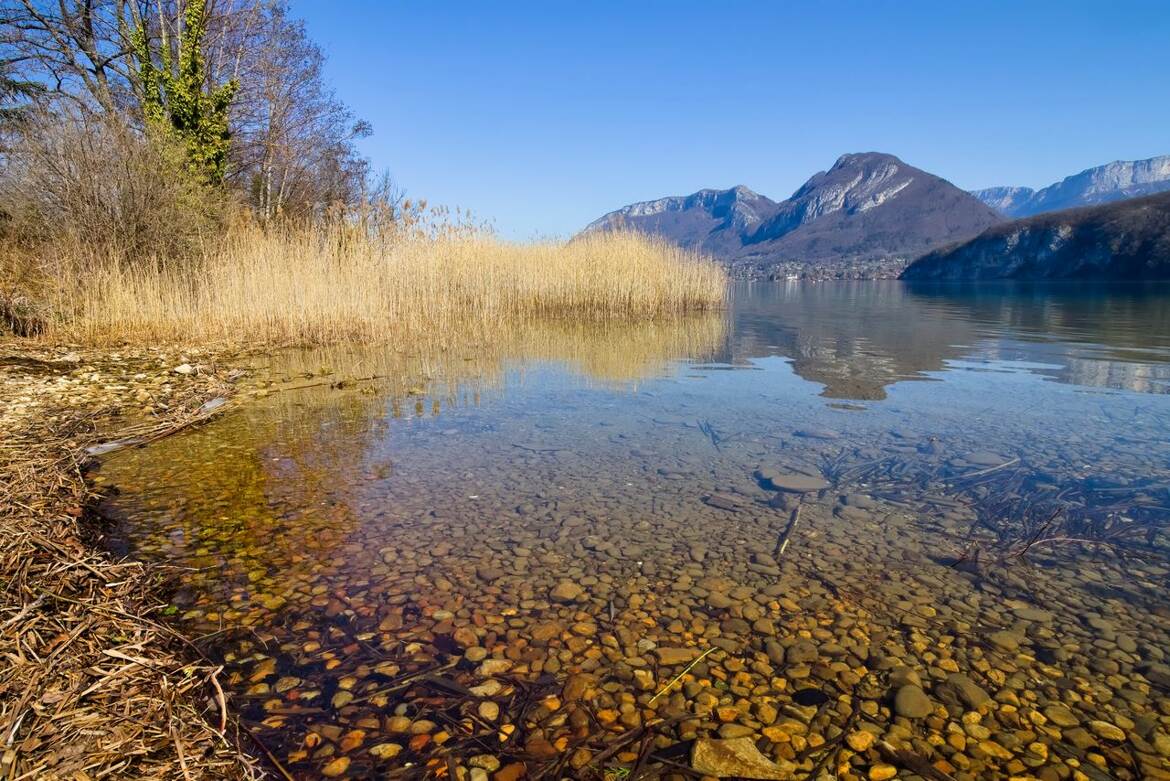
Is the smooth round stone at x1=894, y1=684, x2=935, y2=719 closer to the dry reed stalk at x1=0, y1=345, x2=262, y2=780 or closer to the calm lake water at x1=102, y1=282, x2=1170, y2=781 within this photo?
the calm lake water at x1=102, y1=282, x2=1170, y2=781

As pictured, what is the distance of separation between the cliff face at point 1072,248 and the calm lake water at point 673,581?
242ft

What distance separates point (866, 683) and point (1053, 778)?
52 centimetres

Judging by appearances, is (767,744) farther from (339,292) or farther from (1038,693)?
(339,292)

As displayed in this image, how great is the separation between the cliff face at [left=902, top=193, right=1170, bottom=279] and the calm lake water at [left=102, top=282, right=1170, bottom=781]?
242 ft

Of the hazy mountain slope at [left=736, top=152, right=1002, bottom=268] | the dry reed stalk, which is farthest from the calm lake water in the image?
the hazy mountain slope at [left=736, top=152, right=1002, bottom=268]

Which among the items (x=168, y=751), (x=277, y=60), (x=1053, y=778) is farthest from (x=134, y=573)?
(x=277, y=60)

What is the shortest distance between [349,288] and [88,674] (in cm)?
1075

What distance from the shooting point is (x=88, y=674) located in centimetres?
152

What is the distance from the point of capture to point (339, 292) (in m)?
11.2

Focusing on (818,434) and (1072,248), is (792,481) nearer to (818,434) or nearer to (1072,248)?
(818,434)

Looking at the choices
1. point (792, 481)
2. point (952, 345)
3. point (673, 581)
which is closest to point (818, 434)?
point (792, 481)

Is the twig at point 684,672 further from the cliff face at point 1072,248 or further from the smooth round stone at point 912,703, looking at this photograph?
the cliff face at point 1072,248

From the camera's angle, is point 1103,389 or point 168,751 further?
point 1103,389

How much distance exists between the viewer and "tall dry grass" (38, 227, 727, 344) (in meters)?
9.48
